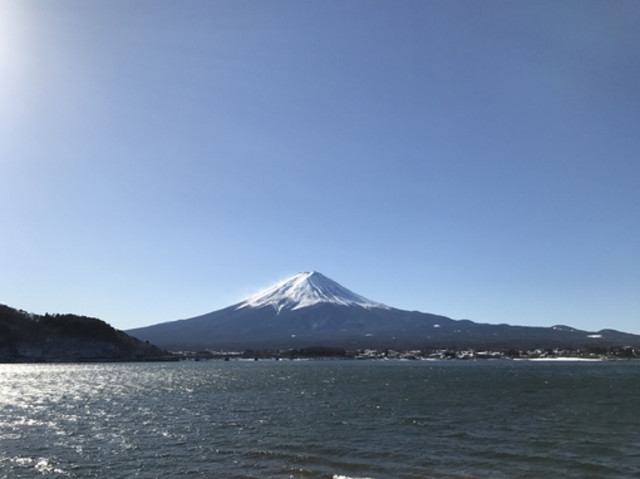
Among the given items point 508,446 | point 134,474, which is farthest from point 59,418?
point 508,446

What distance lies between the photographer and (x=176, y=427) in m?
36.0

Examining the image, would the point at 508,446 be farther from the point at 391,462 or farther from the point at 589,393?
the point at 589,393

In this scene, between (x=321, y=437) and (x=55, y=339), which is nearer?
(x=321, y=437)

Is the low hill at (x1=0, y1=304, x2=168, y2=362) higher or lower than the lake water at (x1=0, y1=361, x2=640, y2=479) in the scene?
higher

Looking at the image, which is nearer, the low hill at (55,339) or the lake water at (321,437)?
the lake water at (321,437)

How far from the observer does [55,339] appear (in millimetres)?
175500

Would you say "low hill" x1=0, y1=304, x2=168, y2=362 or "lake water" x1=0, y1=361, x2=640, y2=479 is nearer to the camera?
"lake water" x1=0, y1=361, x2=640, y2=479

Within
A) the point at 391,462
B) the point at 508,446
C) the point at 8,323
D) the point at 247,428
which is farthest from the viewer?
the point at 8,323

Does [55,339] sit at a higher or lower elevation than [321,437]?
higher

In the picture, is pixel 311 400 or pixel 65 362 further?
→ pixel 65 362

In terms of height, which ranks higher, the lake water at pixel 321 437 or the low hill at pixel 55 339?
the low hill at pixel 55 339

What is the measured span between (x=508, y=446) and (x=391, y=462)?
769 cm

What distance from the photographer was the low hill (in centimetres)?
16450

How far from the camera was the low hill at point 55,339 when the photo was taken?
164500 mm
